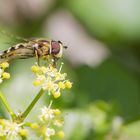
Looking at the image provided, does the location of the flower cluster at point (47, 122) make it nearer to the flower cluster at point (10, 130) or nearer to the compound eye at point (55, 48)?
the flower cluster at point (10, 130)

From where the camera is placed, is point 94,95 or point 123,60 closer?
point 94,95

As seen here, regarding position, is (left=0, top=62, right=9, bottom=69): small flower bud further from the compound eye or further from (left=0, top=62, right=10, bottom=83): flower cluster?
the compound eye

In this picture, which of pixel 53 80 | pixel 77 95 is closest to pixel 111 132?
pixel 77 95

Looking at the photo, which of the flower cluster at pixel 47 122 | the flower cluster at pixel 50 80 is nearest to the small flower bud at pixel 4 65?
the flower cluster at pixel 50 80

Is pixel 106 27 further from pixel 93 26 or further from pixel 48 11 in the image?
pixel 48 11

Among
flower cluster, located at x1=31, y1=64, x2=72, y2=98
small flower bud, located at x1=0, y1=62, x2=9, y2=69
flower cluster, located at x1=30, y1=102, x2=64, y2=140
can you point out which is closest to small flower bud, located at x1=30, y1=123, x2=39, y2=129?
flower cluster, located at x1=30, y1=102, x2=64, y2=140

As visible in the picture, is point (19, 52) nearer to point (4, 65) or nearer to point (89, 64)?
point (4, 65)

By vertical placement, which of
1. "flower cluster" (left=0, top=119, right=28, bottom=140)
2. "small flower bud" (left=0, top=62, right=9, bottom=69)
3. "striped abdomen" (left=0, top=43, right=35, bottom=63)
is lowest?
"flower cluster" (left=0, top=119, right=28, bottom=140)
